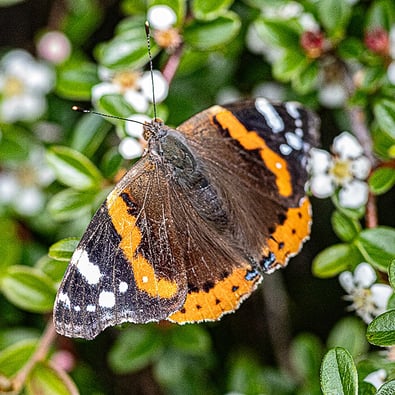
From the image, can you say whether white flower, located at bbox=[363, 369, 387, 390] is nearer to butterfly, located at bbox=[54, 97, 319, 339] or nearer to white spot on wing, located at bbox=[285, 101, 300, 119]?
butterfly, located at bbox=[54, 97, 319, 339]

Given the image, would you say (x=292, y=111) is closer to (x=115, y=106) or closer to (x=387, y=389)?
(x=115, y=106)

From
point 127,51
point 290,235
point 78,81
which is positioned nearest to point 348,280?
point 290,235

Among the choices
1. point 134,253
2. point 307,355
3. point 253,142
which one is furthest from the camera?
point 307,355

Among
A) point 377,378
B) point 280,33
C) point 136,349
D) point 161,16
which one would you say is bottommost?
point 136,349

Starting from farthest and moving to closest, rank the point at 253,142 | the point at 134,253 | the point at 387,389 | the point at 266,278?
the point at 266,278, the point at 253,142, the point at 134,253, the point at 387,389

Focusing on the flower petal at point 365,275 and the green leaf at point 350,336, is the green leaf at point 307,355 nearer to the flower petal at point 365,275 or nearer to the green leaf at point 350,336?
the green leaf at point 350,336

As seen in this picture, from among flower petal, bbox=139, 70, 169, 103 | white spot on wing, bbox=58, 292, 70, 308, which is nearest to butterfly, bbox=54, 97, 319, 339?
white spot on wing, bbox=58, 292, 70, 308

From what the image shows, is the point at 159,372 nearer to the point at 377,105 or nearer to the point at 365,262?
the point at 365,262
